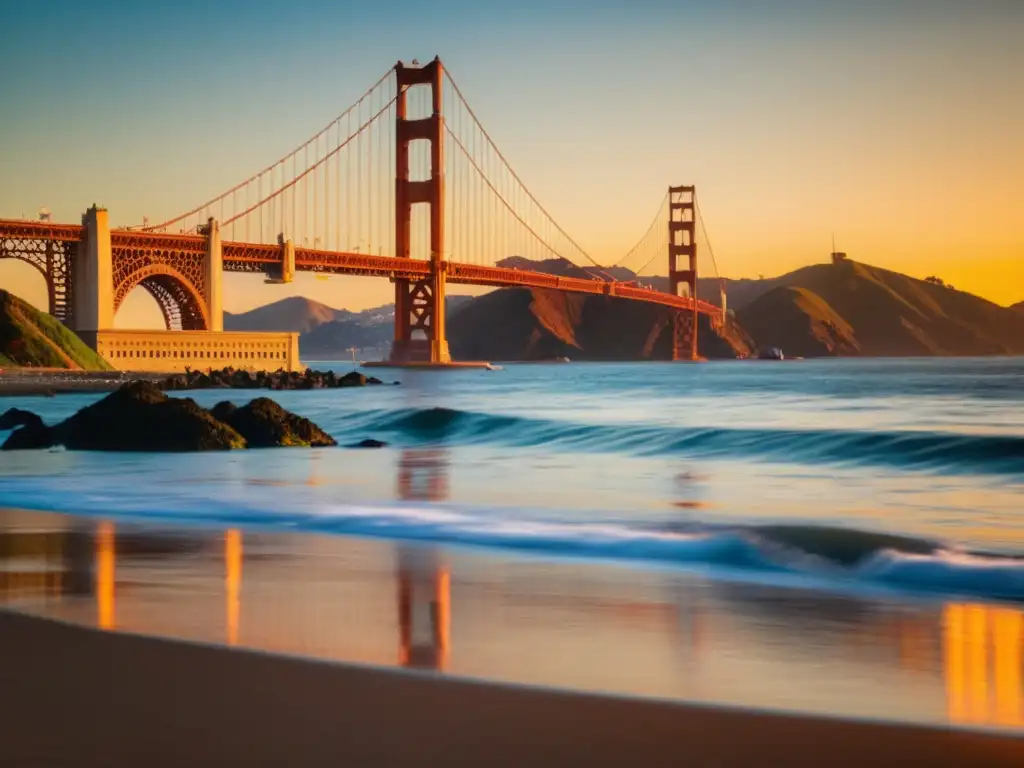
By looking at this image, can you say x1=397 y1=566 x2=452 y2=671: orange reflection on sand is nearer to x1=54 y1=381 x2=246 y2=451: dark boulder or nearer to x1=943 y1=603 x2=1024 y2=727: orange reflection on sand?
x1=943 y1=603 x2=1024 y2=727: orange reflection on sand

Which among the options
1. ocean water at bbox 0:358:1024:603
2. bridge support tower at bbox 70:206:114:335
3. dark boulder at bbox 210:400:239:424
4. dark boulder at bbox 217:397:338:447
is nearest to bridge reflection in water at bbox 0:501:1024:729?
ocean water at bbox 0:358:1024:603

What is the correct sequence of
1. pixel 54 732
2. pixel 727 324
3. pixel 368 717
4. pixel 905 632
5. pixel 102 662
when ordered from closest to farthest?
pixel 54 732, pixel 368 717, pixel 102 662, pixel 905 632, pixel 727 324

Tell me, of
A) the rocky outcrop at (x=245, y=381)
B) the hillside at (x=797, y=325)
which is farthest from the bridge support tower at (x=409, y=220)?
the hillside at (x=797, y=325)

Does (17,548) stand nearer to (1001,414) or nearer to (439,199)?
(1001,414)

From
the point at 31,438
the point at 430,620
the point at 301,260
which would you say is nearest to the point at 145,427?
the point at 31,438

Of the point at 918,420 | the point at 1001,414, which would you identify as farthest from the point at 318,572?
the point at 1001,414

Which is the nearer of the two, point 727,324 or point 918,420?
point 918,420
